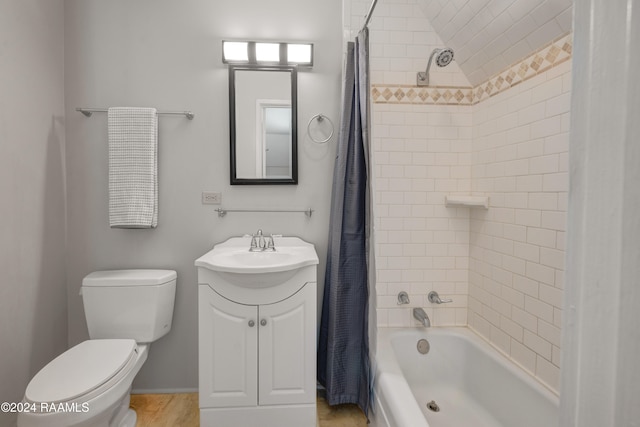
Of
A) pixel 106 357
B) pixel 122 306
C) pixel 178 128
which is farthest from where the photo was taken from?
pixel 178 128

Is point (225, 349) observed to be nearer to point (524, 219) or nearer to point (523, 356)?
point (523, 356)

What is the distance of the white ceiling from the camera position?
1.24m

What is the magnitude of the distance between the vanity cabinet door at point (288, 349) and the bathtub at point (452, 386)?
1.16 ft

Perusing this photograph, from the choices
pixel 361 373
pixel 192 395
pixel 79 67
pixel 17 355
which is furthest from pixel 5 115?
pixel 361 373

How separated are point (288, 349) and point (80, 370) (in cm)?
90

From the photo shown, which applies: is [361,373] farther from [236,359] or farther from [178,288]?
[178,288]

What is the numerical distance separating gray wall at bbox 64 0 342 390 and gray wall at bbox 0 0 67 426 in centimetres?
7

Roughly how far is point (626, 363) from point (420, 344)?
1775mm

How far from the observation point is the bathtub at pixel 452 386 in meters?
1.25

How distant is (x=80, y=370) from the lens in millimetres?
1285

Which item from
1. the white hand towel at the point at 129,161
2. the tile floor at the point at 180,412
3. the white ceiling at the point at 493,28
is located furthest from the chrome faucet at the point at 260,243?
the white ceiling at the point at 493,28

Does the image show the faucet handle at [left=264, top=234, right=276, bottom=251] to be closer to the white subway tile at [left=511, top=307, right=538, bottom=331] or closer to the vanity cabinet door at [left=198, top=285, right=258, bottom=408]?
the vanity cabinet door at [left=198, top=285, right=258, bottom=408]

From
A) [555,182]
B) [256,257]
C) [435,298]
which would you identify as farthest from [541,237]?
[256,257]

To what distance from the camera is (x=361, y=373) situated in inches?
63.1
